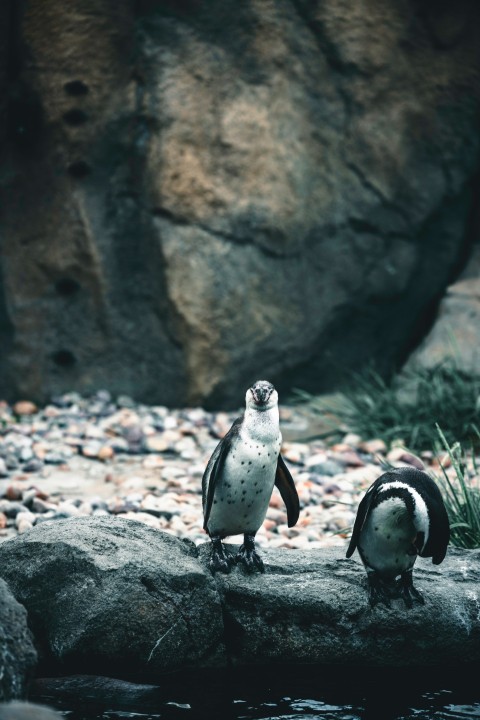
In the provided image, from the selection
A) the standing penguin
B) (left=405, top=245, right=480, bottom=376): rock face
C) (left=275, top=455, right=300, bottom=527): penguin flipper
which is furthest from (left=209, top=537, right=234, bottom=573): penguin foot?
(left=405, top=245, right=480, bottom=376): rock face

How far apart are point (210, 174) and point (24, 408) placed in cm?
210

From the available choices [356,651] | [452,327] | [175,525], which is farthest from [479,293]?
[356,651]

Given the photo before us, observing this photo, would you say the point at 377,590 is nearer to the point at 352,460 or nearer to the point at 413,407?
the point at 352,460

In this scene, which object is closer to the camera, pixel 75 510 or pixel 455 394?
pixel 75 510

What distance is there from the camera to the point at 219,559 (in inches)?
143

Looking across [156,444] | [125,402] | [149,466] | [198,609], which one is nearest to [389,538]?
[198,609]

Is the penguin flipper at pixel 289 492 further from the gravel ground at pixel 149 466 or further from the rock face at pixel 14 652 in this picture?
the rock face at pixel 14 652

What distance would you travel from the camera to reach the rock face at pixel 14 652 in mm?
2738

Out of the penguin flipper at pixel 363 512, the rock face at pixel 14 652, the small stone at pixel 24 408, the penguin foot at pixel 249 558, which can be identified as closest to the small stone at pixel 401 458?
the penguin flipper at pixel 363 512

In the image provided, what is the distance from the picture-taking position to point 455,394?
6621mm

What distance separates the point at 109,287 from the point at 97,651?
3.98m

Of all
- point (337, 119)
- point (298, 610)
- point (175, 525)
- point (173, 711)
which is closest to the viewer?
point (173, 711)

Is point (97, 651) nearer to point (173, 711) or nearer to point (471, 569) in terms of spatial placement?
point (173, 711)

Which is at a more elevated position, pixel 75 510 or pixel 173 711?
pixel 173 711
